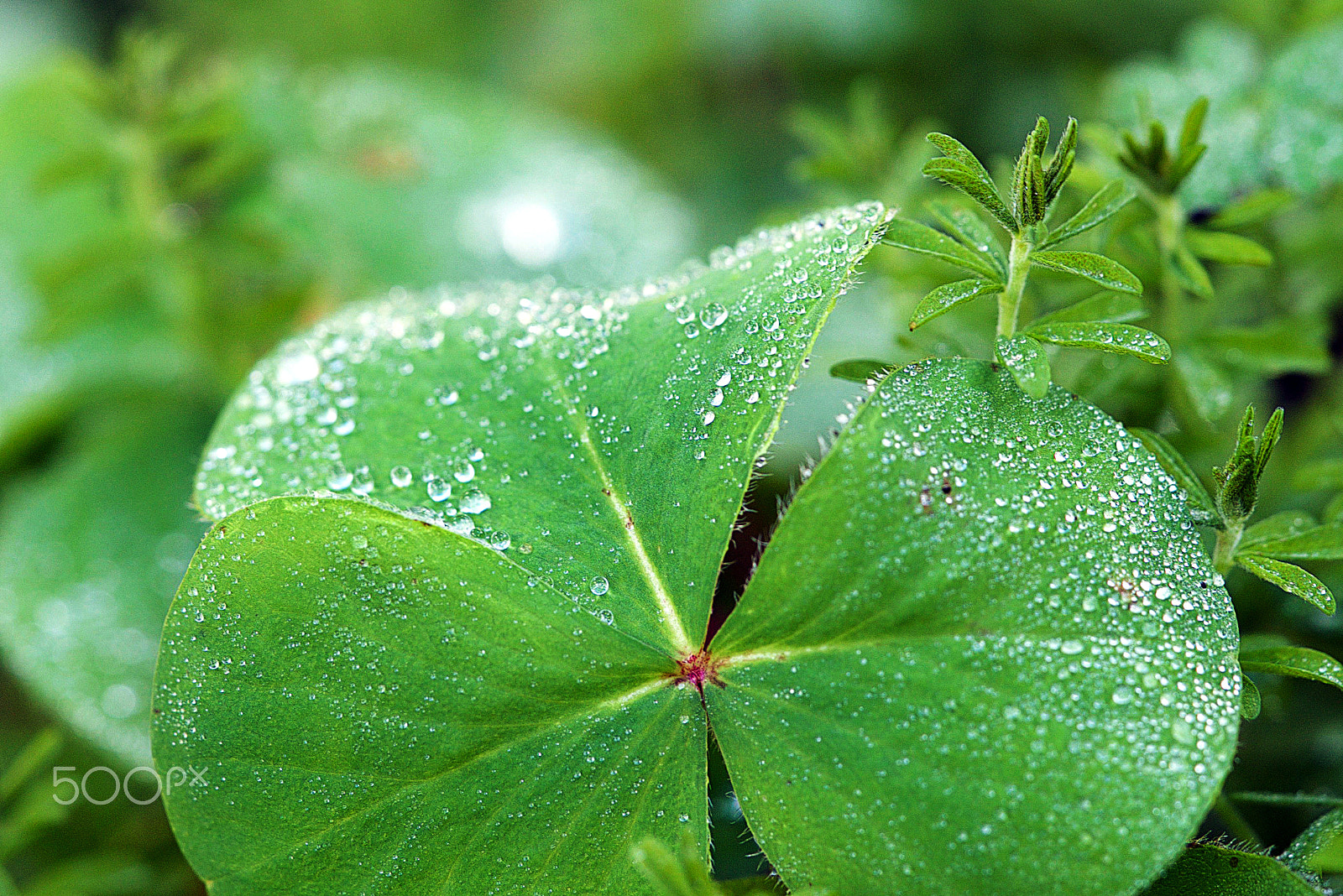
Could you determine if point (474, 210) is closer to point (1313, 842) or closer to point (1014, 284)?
point (1014, 284)

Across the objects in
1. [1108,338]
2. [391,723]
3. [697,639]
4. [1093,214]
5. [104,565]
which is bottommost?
[104,565]

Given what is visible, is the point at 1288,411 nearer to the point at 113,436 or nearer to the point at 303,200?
the point at 303,200

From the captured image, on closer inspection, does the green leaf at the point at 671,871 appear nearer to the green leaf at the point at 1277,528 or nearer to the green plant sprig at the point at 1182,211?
the green leaf at the point at 1277,528

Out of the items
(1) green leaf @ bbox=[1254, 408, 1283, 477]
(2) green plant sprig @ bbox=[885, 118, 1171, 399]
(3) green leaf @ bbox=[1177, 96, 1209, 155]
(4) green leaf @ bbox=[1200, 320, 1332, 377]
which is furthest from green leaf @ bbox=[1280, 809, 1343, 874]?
(3) green leaf @ bbox=[1177, 96, 1209, 155]

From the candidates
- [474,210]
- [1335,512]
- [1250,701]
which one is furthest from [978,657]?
[474,210]

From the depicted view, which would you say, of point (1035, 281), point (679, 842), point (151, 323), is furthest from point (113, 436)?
point (1035, 281)

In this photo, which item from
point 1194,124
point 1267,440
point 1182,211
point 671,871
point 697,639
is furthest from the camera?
point 1182,211

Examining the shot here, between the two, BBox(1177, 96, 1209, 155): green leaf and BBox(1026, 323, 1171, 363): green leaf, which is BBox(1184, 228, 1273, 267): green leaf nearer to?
BBox(1177, 96, 1209, 155): green leaf
